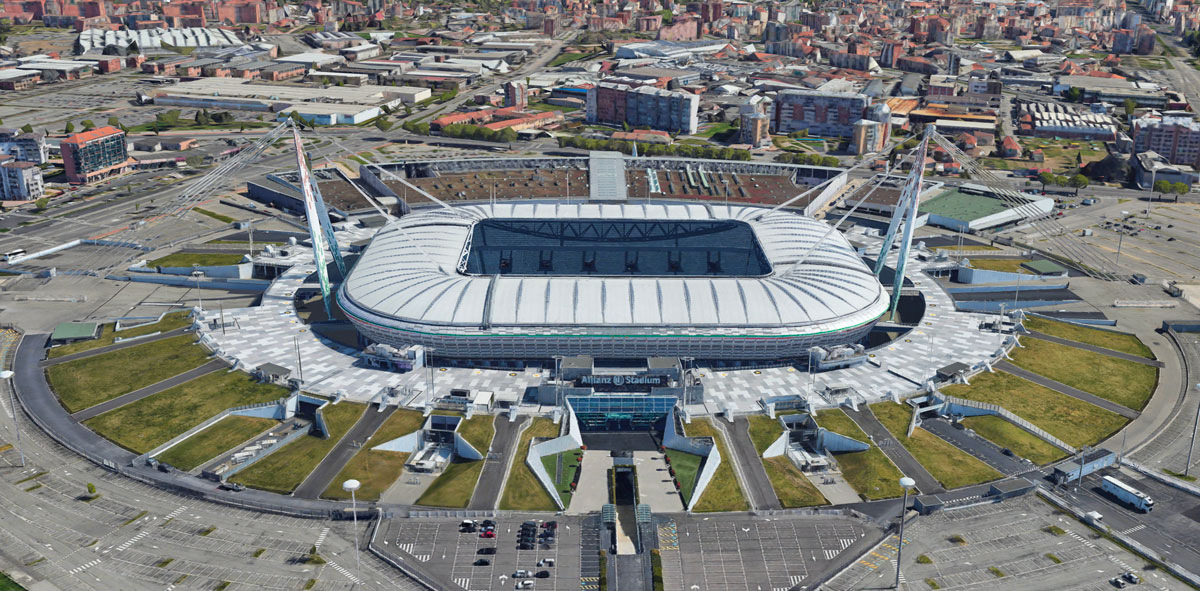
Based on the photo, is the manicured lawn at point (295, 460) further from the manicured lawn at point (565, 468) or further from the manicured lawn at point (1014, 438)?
the manicured lawn at point (1014, 438)

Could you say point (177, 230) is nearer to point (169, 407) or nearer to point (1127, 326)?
point (169, 407)

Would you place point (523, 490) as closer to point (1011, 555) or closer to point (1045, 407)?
point (1011, 555)

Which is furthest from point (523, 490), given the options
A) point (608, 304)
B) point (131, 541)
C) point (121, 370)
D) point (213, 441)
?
point (121, 370)

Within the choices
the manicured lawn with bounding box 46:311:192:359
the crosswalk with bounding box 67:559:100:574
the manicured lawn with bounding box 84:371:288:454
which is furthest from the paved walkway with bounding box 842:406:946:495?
the manicured lawn with bounding box 46:311:192:359

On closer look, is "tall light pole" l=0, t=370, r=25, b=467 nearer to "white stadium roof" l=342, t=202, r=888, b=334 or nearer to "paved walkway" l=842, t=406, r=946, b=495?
"white stadium roof" l=342, t=202, r=888, b=334

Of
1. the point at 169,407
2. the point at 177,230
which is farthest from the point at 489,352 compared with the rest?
the point at 177,230

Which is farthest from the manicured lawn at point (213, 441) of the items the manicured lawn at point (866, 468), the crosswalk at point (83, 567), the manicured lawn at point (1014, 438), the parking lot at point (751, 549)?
the manicured lawn at point (1014, 438)
